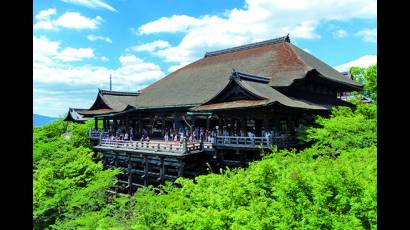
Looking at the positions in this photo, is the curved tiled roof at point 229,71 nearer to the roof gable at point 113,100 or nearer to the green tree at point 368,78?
the roof gable at point 113,100

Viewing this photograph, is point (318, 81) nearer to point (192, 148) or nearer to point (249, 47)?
point (249, 47)

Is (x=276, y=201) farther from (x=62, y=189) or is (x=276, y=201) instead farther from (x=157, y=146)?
(x=157, y=146)

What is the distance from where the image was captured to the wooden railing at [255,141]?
18.5m

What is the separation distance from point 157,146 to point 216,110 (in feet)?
16.5

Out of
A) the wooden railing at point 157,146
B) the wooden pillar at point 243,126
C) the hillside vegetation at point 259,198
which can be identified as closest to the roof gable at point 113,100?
the wooden railing at point 157,146

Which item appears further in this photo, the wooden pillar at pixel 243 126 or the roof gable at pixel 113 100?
the roof gable at pixel 113 100

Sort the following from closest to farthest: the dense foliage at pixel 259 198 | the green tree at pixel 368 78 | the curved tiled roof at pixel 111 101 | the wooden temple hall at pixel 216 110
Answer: the dense foliage at pixel 259 198, the wooden temple hall at pixel 216 110, the curved tiled roof at pixel 111 101, the green tree at pixel 368 78

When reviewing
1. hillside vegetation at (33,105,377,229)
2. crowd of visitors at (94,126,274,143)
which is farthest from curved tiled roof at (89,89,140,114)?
hillside vegetation at (33,105,377,229)

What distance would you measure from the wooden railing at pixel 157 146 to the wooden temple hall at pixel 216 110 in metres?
0.07

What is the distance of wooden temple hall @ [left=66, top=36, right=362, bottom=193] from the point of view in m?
20.5

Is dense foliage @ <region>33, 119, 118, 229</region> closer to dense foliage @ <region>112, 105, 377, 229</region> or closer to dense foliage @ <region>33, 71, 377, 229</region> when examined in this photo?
dense foliage @ <region>33, 71, 377, 229</region>
